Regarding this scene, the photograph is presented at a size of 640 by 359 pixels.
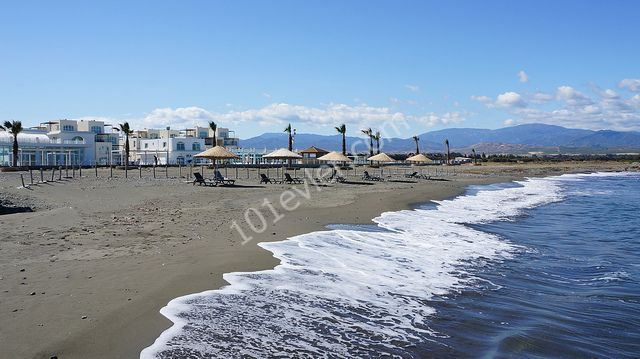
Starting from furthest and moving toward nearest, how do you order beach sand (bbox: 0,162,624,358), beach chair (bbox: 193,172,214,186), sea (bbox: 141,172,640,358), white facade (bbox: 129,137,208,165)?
white facade (bbox: 129,137,208,165)
beach chair (bbox: 193,172,214,186)
sea (bbox: 141,172,640,358)
beach sand (bbox: 0,162,624,358)

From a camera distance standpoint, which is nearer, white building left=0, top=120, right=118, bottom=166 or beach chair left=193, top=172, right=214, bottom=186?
beach chair left=193, top=172, right=214, bottom=186

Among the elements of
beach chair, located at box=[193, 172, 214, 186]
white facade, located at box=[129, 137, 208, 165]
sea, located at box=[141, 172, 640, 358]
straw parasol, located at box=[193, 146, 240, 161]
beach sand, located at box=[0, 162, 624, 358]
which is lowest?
sea, located at box=[141, 172, 640, 358]

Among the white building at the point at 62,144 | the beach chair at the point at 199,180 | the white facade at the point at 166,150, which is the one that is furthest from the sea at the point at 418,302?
the white facade at the point at 166,150

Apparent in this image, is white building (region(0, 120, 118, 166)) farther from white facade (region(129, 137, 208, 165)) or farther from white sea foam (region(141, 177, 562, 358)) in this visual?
white sea foam (region(141, 177, 562, 358))

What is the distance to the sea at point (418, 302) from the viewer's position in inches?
211

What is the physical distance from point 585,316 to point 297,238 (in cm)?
640

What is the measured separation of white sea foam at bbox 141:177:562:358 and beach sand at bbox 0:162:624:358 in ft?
1.24

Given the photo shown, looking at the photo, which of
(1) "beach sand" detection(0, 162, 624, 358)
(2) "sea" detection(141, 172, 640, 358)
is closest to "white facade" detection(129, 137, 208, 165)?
(1) "beach sand" detection(0, 162, 624, 358)

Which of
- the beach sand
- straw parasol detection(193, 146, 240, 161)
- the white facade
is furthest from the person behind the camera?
the white facade

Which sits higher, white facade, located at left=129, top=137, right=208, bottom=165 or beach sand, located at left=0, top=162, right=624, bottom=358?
white facade, located at left=129, top=137, right=208, bottom=165

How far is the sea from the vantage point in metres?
5.36

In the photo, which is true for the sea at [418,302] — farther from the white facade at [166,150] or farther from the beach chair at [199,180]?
the white facade at [166,150]

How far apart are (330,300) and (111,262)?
370 cm

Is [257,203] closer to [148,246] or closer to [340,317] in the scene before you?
[148,246]
